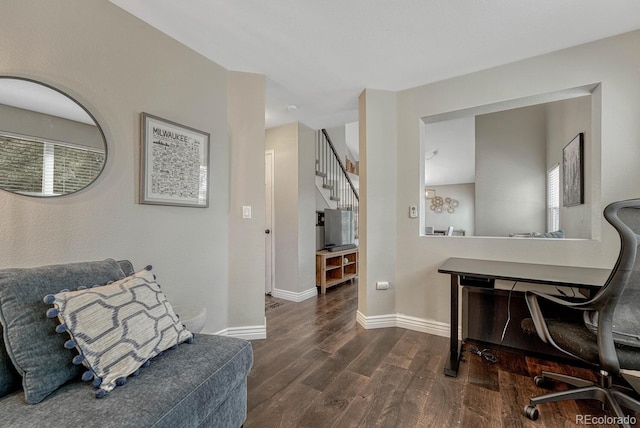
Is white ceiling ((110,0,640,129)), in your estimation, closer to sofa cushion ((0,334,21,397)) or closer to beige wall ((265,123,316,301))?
beige wall ((265,123,316,301))

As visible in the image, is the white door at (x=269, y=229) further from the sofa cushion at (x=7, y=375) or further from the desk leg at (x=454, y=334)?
the sofa cushion at (x=7, y=375)

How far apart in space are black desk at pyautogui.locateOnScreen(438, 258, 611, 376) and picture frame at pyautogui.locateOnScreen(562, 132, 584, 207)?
1.04m

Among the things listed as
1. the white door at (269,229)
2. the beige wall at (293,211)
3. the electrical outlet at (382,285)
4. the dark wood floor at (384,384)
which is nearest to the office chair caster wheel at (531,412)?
the dark wood floor at (384,384)

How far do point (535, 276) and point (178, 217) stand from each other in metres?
2.52

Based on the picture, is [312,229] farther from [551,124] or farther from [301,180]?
[551,124]

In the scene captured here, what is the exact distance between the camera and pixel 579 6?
1.75 metres

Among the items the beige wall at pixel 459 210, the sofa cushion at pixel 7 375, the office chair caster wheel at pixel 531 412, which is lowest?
the office chair caster wheel at pixel 531 412

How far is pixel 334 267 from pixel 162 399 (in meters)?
3.56

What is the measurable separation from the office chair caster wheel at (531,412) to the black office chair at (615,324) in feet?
0.63

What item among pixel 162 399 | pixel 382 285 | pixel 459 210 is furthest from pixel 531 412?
pixel 459 210

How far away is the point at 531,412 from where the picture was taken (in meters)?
1.49

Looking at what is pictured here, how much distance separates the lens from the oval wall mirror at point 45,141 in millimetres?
1328

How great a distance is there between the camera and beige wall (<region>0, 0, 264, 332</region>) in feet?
4.65

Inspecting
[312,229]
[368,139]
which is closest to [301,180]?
[312,229]
